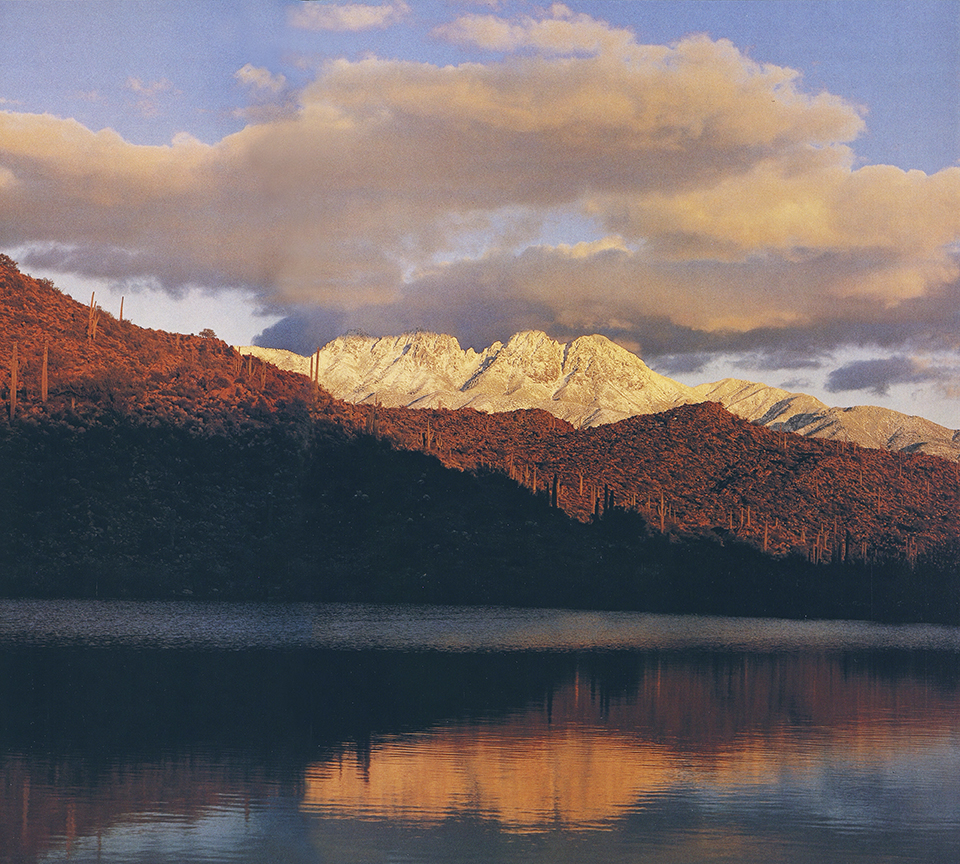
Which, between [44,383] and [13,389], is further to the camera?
[44,383]

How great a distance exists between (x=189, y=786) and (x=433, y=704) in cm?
1648

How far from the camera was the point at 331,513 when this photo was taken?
15062cm

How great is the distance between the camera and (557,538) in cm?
15962

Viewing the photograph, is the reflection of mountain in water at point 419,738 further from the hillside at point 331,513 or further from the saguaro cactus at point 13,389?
the saguaro cactus at point 13,389

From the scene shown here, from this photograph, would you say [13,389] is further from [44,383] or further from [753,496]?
[753,496]

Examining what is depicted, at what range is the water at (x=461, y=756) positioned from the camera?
75.7 feet

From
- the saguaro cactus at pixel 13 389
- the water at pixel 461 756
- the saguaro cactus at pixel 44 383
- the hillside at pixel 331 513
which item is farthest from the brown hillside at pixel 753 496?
the water at pixel 461 756

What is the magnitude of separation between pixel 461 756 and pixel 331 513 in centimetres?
12009

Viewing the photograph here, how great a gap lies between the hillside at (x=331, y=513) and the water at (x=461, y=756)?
61.3 m

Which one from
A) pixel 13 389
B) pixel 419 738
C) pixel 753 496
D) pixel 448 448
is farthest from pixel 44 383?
pixel 753 496

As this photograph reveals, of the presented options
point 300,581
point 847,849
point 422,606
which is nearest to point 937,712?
point 847,849

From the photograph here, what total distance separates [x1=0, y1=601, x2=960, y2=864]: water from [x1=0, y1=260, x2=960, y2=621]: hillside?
61.3m

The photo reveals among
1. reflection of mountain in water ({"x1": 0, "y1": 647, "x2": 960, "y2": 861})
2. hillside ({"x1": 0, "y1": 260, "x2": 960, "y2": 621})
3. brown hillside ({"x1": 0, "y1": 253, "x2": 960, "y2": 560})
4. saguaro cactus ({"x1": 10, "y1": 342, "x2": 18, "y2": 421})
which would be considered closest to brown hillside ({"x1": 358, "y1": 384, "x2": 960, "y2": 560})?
brown hillside ({"x1": 0, "y1": 253, "x2": 960, "y2": 560})

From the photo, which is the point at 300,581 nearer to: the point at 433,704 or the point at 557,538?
the point at 557,538
